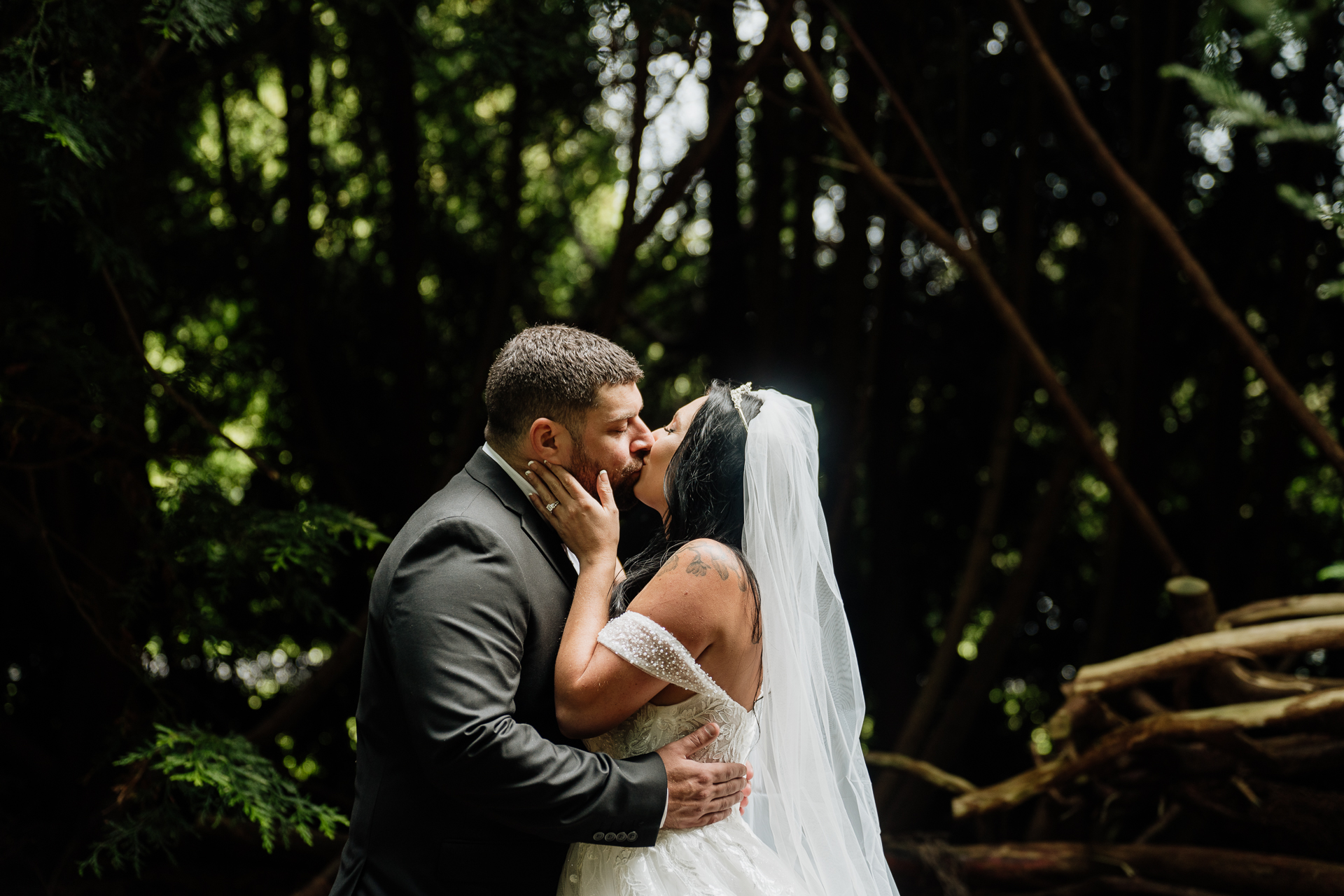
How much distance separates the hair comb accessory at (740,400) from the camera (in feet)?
7.01

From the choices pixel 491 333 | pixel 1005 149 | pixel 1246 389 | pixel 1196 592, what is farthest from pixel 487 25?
pixel 1246 389

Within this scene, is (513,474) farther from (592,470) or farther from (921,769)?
(921,769)

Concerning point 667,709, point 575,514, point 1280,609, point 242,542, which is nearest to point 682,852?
point 667,709

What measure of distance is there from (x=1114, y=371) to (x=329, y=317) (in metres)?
4.39

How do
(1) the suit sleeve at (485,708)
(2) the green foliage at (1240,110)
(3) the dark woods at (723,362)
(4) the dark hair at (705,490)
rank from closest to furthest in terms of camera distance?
(2) the green foliage at (1240,110) < (1) the suit sleeve at (485,708) < (4) the dark hair at (705,490) < (3) the dark woods at (723,362)

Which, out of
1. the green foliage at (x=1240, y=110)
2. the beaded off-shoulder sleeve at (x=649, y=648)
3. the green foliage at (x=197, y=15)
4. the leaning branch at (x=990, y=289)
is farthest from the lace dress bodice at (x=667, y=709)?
the leaning branch at (x=990, y=289)

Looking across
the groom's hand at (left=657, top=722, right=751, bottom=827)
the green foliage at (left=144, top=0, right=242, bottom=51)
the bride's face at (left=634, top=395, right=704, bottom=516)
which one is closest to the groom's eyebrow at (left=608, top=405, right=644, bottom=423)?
the bride's face at (left=634, top=395, right=704, bottom=516)

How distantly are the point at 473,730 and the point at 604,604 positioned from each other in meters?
0.36

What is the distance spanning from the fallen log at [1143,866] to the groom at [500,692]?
235cm

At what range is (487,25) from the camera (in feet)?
11.3

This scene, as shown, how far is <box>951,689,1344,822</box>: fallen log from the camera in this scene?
315 cm

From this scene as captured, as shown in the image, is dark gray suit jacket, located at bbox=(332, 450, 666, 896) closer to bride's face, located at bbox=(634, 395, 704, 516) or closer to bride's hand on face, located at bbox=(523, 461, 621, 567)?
bride's hand on face, located at bbox=(523, 461, 621, 567)

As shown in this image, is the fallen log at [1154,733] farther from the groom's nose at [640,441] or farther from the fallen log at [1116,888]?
the groom's nose at [640,441]

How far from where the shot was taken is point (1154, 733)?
3.32 meters
